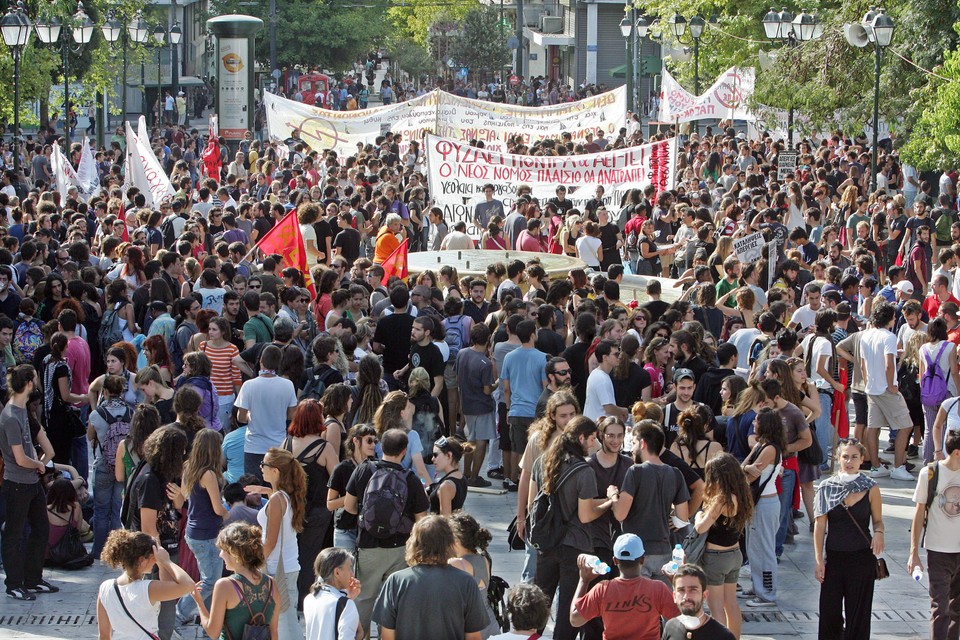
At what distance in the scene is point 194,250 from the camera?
16078mm

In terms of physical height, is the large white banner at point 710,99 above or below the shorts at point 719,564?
above

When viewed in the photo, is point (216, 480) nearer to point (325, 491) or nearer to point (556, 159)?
point (325, 491)

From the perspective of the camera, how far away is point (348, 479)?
355 inches

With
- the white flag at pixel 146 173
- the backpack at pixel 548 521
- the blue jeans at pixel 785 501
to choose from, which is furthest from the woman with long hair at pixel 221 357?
the white flag at pixel 146 173

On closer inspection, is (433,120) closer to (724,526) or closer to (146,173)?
(146,173)

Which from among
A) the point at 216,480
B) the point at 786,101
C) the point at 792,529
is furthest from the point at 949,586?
the point at 786,101

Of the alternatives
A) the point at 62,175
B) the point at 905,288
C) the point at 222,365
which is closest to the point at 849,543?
the point at 222,365

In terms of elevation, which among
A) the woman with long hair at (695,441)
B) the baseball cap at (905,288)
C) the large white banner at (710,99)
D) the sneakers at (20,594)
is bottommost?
the sneakers at (20,594)

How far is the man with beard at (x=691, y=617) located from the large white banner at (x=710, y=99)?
2913 cm

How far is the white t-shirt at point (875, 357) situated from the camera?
1284 centimetres

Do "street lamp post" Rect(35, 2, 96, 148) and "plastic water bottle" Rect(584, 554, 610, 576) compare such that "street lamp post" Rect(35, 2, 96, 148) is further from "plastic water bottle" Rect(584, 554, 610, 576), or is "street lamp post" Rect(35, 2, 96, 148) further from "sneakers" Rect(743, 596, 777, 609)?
"plastic water bottle" Rect(584, 554, 610, 576)

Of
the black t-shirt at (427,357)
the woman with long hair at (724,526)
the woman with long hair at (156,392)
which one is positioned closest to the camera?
the woman with long hair at (724,526)

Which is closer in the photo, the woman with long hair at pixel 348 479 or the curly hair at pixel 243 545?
the curly hair at pixel 243 545

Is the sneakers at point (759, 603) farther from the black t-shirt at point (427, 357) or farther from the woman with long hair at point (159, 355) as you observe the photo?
the woman with long hair at point (159, 355)
